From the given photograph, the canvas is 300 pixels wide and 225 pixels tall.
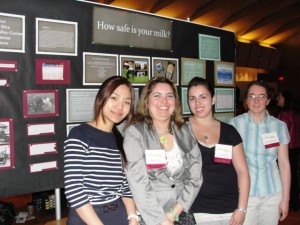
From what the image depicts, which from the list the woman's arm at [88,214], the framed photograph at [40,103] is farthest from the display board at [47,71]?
the woman's arm at [88,214]

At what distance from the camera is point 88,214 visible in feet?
4.81

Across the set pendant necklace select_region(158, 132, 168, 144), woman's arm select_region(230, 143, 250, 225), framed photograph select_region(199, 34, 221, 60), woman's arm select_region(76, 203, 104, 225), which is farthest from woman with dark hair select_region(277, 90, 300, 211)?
woman's arm select_region(76, 203, 104, 225)

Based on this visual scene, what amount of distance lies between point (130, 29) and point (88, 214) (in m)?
1.49

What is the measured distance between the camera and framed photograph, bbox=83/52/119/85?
213 centimetres

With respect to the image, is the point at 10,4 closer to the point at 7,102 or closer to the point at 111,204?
the point at 7,102

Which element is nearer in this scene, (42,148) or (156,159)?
(156,159)

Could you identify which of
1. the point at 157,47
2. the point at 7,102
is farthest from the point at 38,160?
the point at 157,47

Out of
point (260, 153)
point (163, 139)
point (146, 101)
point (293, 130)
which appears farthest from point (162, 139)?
point (293, 130)

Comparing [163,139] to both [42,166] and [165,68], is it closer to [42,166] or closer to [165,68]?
[42,166]

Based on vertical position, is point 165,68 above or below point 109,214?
above

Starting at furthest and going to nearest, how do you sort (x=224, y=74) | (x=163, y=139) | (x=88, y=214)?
(x=224, y=74) < (x=163, y=139) < (x=88, y=214)

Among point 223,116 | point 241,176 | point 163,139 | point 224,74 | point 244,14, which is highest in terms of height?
point 244,14

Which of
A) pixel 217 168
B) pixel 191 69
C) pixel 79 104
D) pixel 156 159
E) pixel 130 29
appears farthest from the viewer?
pixel 191 69

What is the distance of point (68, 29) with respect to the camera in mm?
2021
